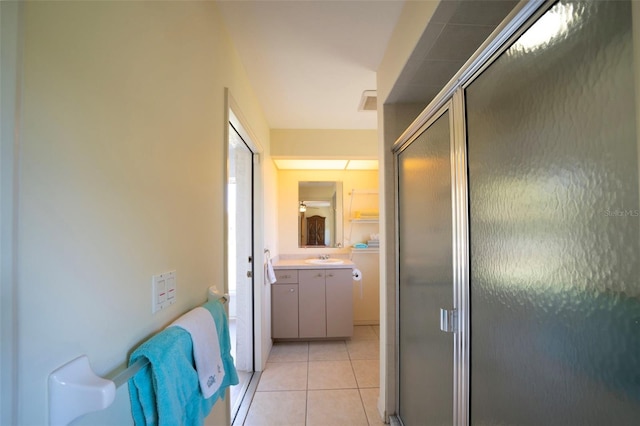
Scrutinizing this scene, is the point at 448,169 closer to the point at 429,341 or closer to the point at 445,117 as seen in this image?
the point at 445,117

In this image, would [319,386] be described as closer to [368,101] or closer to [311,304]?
[311,304]

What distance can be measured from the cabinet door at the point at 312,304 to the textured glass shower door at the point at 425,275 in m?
1.34

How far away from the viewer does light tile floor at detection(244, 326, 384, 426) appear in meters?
1.82

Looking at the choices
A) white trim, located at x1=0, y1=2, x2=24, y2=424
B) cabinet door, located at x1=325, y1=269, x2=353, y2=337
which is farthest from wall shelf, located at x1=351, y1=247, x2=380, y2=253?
white trim, located at x1=0, y1=2, x2=24, y2=424

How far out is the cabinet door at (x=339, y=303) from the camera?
2.93m

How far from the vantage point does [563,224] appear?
0.57 m

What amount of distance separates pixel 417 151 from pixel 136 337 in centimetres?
145

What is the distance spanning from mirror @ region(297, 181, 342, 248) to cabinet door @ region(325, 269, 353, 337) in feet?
2.37

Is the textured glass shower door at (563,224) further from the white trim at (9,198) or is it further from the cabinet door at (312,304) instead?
the cabinet door at (312,304)

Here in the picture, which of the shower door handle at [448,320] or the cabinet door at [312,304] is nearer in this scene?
the shower door handle at [448,320]

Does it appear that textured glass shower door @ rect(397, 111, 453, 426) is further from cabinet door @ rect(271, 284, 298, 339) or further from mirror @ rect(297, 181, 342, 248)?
mirror @ rect(297, 181, 342, 248)

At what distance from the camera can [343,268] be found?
298 centimetres

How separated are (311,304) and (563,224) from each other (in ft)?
8.74

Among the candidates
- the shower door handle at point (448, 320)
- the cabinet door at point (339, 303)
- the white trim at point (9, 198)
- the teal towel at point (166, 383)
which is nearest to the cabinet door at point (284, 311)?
the cabinet door at point (339, 303)
